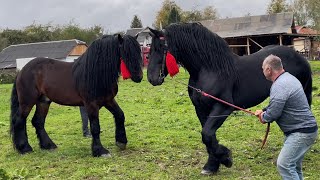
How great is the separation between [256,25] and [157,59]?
1256 inches

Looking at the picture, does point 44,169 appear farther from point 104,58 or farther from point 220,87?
point 220,87

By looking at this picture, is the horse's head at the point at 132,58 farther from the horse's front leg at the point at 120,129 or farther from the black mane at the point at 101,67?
the horse's front leg at the point at 120,129

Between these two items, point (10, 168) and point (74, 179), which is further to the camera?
point (10, 168)

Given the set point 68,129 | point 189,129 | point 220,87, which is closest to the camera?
point 220,87

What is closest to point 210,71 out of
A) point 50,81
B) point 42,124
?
point 50,81

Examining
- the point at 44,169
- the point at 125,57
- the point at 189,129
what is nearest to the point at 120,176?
the point at 44,169

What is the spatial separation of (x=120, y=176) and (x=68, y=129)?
540 centimetres

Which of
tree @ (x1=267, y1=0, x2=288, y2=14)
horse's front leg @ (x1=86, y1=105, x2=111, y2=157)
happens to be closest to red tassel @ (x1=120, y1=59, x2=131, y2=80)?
horse's front leg @ (x1=86, y1=105, x2=111, y2=157)

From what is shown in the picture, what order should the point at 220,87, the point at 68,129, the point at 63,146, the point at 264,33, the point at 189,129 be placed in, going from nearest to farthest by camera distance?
the point at 220,87 < the point at 63,146 < the point at 189,129 < the point at 68,129 < the point at 264,33

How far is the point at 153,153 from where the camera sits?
775 cm

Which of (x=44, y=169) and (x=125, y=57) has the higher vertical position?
(x=125, y=57)

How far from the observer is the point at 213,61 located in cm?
604

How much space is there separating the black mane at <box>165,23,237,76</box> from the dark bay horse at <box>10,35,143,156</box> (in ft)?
4.76

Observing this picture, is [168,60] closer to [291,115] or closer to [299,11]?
[291,115]
